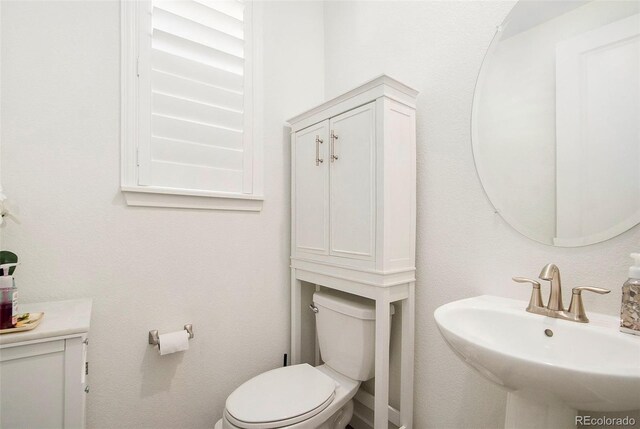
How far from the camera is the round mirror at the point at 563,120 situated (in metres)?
0.84

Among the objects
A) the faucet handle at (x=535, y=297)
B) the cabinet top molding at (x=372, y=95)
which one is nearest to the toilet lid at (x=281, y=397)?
the faucet handle at (x=535, y=297)

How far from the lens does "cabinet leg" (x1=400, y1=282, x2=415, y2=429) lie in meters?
1.28

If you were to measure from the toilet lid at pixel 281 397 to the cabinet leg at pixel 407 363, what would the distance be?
31 cm

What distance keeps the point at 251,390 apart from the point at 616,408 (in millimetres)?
1143

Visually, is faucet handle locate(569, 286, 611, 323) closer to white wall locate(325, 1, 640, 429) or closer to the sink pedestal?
white wall locate(325, 1, 640, 429)

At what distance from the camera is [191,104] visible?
1.42m

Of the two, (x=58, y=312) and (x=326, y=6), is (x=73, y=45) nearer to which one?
(x=58, y=312)

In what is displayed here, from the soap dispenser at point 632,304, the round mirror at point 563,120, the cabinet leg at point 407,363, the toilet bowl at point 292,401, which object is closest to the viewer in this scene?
the soap dispenser at point 632,304

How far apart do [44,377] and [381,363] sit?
1067mm

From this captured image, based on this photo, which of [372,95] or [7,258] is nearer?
[7,258]

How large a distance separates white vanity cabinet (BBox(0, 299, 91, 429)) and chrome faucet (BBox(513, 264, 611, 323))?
1328 mm

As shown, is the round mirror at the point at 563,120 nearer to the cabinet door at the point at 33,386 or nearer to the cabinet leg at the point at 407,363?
the cabinet leg at the point at 407,363

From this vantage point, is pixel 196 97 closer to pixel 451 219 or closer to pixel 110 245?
pixel 110 245

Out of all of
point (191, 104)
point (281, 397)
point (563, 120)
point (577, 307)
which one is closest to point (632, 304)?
point (577, 307)
